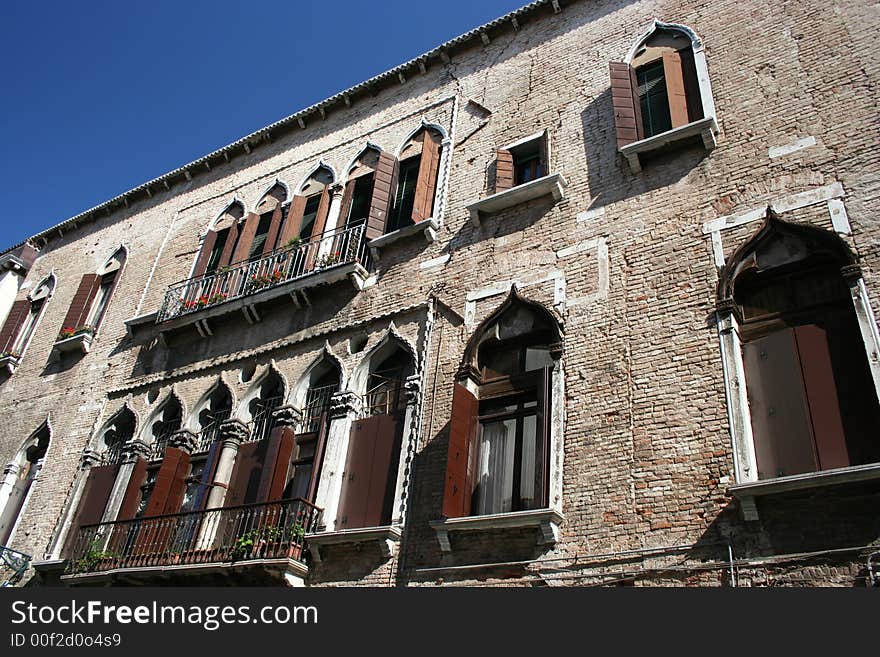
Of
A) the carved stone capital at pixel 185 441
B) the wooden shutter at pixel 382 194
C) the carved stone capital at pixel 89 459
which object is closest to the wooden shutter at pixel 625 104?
the wooden shutter at pixel 382 194

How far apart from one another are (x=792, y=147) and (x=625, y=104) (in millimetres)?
2576

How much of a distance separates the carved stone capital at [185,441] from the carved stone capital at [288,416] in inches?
70.0

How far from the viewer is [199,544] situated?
1045cm

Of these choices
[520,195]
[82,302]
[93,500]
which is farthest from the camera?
[82,302]

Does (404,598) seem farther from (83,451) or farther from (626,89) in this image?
(83,451)

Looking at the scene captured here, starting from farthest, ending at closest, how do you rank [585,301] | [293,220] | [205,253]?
[205,253]
[293,220]
[585,301]

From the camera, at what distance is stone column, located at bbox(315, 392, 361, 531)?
992 cm

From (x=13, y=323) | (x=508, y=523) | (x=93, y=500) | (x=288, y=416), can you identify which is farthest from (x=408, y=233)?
(x=13, y=323)

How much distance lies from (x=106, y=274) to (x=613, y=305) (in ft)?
41.1

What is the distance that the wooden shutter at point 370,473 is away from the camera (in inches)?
381

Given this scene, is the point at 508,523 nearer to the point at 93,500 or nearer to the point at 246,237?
the point at 93,500

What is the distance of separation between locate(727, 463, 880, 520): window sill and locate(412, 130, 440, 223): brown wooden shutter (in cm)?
681

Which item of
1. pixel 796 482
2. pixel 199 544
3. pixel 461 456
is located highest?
pixel 461 456

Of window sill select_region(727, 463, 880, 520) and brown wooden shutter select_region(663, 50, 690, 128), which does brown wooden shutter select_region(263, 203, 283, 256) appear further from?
window sill select_region(727, 463, 880, 520)
